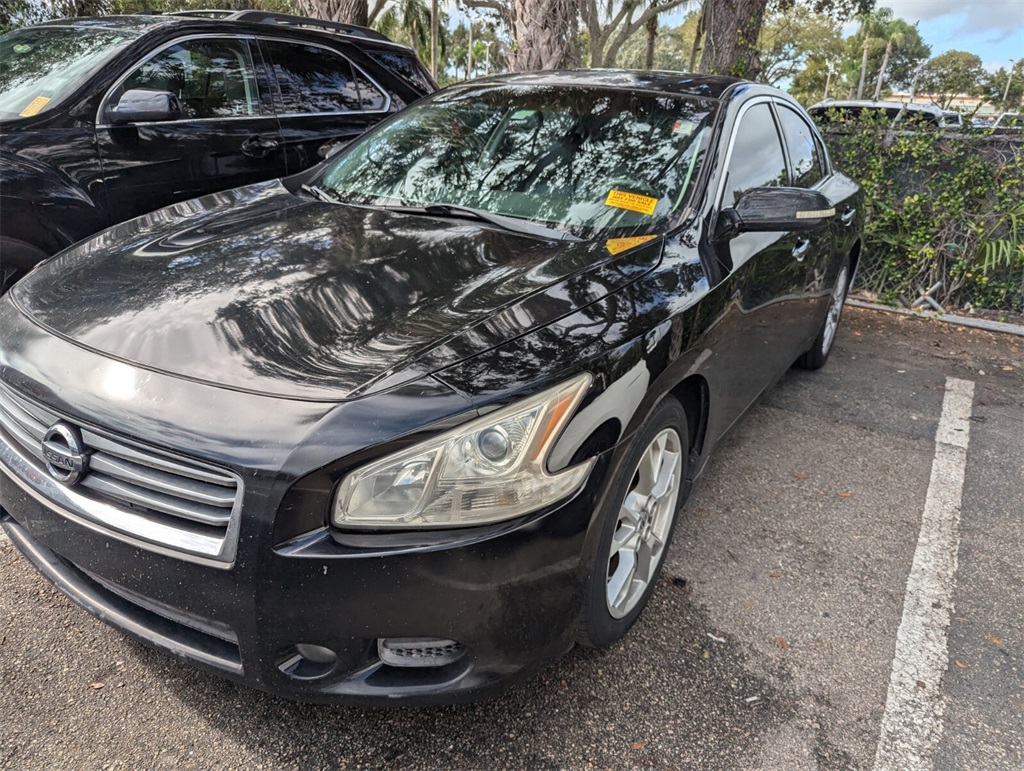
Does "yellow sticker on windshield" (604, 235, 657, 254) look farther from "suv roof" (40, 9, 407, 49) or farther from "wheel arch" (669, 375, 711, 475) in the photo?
"suv roof" (40, 9, 407, 49)

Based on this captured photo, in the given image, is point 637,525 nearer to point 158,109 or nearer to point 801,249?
point 801,249

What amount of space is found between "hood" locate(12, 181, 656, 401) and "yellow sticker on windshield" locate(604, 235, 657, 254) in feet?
0.23

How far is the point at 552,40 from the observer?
702 centimetres

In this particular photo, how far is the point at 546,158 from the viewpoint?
286 centimetres

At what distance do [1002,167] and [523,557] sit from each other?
618 centimetres

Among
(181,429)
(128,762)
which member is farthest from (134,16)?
(128,762)

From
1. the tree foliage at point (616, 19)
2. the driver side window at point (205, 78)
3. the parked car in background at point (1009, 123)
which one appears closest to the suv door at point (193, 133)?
the driver side window at point (205, 78)

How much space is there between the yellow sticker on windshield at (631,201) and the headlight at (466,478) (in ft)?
3.78

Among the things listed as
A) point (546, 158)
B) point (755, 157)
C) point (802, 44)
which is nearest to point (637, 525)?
point (546, 158)

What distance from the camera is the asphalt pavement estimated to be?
1.90m

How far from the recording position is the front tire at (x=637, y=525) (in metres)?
1.93

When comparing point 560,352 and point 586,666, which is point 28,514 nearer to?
point 560,352

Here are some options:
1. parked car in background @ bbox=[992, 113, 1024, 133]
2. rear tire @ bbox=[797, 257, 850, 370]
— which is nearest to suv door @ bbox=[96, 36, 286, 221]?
rear tire @ bbox=[797, 257, 850, 370]

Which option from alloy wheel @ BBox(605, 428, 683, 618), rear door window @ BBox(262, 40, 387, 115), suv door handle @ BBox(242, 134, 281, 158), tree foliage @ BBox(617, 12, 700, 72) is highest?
rear door window @ BBox(262, 40, 387, 115)
